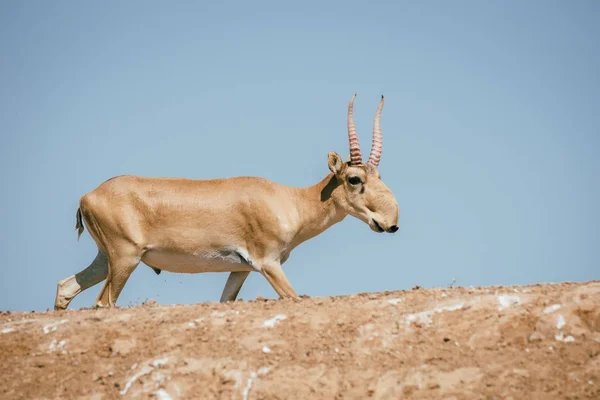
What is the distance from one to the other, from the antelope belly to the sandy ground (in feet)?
8.64

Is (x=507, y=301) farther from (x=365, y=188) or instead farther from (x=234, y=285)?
(x=234, y=285)

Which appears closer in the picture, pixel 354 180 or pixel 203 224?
pixel 203 224

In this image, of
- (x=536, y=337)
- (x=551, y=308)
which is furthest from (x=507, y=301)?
(x=536, y=337)

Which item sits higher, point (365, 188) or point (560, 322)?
point (365, 188)

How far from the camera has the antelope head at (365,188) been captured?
53.7 ft

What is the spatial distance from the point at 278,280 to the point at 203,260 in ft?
5.22

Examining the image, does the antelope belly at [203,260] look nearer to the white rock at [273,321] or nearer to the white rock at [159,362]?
the white rock at [273,321]

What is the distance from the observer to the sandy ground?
32.7 ft

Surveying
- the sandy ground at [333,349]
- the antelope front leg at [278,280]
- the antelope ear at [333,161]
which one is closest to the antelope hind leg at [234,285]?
the antelope front leg at [278,280]

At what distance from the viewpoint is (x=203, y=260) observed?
1575cm

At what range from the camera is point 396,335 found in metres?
11.1

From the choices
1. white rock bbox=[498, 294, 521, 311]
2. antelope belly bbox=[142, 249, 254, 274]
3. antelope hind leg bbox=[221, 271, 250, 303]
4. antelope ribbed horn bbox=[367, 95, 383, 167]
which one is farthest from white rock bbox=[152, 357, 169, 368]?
antelope ribbed horn bbox=[367, 95, 383, 167]

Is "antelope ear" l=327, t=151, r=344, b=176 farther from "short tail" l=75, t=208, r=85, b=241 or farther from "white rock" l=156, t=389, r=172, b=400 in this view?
"white rock" l=156, t=389, r=172, b=400

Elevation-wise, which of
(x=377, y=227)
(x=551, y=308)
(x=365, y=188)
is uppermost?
(x=365, y=188)
